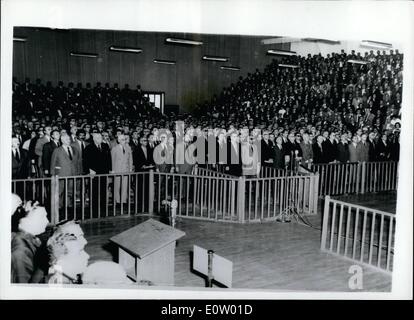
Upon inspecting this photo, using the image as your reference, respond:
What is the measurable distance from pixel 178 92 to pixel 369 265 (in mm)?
15290

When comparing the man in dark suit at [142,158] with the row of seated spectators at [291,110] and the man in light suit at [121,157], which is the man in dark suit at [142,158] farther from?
the man in light suit at [121,157]

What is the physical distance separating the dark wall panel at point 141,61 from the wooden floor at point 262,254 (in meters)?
9.68

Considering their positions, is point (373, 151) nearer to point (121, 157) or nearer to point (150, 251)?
point (121, 157)

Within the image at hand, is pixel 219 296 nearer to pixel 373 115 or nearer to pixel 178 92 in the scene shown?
pixel 373 115

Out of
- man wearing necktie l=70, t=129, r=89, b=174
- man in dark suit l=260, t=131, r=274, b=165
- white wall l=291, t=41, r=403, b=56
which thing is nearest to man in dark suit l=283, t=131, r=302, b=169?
man in dark suit l=260, t=131, r=274, b=165

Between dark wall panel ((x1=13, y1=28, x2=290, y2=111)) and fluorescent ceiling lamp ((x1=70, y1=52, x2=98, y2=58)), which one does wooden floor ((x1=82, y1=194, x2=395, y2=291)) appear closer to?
dark wall panel ((x1=13, y1=28, x2=290, y2=111))

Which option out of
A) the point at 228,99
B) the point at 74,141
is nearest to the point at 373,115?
the point at 228,99

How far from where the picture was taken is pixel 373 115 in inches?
528

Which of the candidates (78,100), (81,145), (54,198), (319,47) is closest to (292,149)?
(81,145)

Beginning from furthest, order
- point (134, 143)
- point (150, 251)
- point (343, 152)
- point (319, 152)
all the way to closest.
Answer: point (343, 152), point (319, 152), point (134, 143), point (150, 251)

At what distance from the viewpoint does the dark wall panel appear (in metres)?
16.4

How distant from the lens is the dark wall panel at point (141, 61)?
53.9ft

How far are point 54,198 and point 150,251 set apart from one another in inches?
126

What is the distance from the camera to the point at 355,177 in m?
10.6
